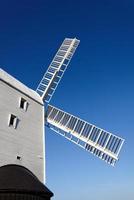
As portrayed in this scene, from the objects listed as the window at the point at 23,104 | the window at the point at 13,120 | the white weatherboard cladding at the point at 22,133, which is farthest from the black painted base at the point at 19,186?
the window at the point at 23,104

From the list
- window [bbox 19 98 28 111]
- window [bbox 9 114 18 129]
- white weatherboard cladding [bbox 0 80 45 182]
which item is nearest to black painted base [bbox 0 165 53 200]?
white weatherboard cladding [bbox 0 80 45 182]

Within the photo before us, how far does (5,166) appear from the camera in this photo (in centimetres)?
2389

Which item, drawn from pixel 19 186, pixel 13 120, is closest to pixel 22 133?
pixel 13 120

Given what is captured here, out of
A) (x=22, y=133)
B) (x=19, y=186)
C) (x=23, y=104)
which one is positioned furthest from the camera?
(x=23, y=104)

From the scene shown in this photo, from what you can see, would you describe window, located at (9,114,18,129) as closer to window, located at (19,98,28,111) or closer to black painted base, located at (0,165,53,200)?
window, located at (19,98,28,111)

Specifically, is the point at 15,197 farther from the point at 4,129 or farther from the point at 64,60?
the point at 64,60

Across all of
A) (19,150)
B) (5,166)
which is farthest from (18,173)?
(19,150)

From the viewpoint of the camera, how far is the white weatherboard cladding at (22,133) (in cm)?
2469

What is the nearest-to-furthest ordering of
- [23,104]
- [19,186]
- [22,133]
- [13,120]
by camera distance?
1. [19,186]
2. [13,120]
3. [22,133]
4. [23,104]

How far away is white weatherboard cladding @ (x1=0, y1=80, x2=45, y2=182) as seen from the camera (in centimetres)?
2469

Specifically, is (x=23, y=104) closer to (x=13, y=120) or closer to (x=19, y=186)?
(x=13, y=120)

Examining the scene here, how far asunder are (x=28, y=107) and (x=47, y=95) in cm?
498

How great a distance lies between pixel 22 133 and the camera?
26719mm

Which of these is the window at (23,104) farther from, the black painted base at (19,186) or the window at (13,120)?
the black painted base at (19,186)
